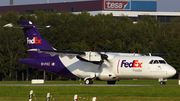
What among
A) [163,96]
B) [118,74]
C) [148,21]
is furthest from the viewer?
[148,21]

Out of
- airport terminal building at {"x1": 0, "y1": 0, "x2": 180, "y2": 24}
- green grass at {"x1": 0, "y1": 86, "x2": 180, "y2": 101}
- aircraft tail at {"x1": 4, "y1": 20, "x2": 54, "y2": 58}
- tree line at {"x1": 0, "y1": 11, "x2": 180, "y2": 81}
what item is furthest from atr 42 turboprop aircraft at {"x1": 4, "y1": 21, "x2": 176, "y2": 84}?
airport terminal building at {"x1": 0, "y1": 0, "x2": 180, "y2": 24}

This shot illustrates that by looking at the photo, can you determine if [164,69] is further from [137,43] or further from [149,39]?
[149,39]

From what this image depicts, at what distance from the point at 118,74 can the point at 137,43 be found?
4632cm

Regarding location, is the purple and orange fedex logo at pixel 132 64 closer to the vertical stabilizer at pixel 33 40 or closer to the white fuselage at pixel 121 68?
the white fuselage at pixel 121 68

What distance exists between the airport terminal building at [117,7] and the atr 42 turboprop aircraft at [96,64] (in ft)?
294

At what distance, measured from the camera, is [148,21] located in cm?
10762

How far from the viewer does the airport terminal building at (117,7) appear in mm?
133875

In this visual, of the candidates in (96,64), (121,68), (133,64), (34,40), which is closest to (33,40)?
(34,40)

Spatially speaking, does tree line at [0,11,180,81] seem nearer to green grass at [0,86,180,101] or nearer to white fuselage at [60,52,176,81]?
white fuselage at [60,52,176,81]

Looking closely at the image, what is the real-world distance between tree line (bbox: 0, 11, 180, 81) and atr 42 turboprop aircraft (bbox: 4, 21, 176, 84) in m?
27.2

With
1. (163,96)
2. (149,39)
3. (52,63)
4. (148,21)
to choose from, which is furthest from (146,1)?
(163,96)

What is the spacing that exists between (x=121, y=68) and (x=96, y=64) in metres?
3.37

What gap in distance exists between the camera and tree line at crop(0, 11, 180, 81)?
7831 cm

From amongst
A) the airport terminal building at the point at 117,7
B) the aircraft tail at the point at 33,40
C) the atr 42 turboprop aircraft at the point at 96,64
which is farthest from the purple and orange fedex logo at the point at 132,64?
the airport terminal building at the point at 117,7
